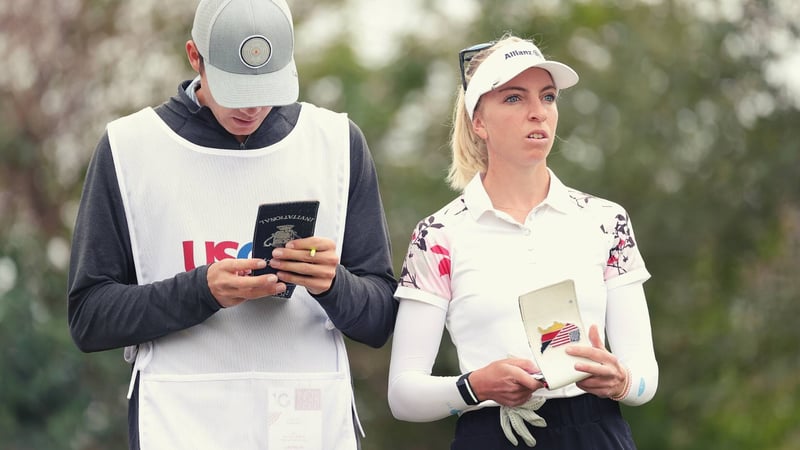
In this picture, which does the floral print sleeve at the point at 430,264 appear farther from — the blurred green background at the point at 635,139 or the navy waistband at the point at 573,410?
the blurred green background at the point at 635,139

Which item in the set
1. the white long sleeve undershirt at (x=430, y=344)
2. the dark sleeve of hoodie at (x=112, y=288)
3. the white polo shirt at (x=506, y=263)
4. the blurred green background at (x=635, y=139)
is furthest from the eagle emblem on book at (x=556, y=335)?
the blurred green background at (x=635, y=139)

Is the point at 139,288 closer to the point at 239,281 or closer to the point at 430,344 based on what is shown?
the point at 239,281

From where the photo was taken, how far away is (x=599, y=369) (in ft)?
12.6

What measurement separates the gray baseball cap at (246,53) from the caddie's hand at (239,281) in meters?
0.49

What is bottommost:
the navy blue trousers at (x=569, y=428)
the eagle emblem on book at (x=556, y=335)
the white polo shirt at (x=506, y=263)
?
the navy blue trousers at (x=569, y=428)

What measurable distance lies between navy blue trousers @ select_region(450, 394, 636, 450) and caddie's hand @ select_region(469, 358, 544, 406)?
6.4 inches

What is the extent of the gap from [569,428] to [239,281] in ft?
3.57

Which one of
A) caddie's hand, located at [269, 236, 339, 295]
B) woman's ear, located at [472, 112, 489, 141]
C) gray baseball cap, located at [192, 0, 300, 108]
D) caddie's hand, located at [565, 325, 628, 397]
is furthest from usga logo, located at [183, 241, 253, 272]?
caddie's hand, located at [565, 325, 628, 397]

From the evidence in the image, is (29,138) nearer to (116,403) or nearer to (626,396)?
(116,403)

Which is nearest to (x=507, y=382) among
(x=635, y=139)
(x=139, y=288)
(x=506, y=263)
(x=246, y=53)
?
(x=506, y=263)

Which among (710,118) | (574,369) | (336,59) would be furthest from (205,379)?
(336,59)

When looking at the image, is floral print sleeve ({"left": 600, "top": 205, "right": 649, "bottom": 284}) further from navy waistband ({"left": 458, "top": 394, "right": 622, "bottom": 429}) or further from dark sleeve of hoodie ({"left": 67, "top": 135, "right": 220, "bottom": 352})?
dark sleeve of hoodie ({"left": 67, "top": 135, "right": 220, "bottom": 352})

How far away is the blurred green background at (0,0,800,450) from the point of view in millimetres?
14094

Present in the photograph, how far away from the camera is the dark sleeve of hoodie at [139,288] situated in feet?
13.0
